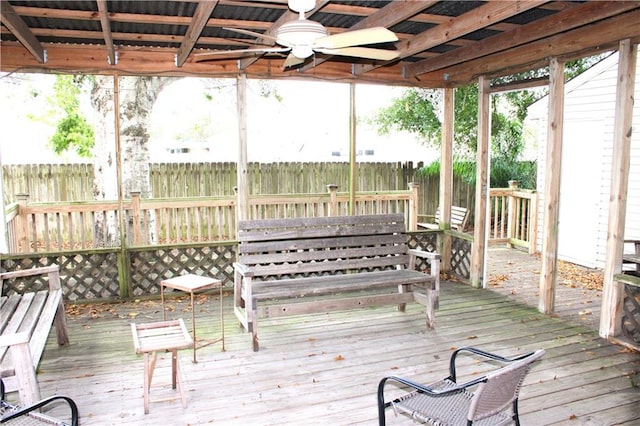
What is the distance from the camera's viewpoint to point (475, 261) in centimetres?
629

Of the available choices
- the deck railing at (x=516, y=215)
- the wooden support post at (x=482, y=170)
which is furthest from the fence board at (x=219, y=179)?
the wooden support post at (x=482, y=170)

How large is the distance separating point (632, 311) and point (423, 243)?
112 inches

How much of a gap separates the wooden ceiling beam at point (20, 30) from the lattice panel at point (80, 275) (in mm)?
2087

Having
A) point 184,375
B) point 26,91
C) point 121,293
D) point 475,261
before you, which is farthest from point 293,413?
point 26,91

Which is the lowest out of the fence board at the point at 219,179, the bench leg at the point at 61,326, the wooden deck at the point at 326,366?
the wooden deck at the point at 326,366

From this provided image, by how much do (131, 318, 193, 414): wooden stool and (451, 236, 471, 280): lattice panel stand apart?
13.6 ft

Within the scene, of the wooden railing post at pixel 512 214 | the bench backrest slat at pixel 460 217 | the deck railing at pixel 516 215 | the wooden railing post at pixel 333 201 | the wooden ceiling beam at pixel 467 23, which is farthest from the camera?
the wooden railing post at pixel 512 214

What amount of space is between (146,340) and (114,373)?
832 mm

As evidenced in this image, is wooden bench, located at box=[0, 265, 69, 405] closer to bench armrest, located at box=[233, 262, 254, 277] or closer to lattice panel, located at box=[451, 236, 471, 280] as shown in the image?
bench armrest, located at box=[233, 262, 254, 277]

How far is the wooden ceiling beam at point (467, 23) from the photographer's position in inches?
138

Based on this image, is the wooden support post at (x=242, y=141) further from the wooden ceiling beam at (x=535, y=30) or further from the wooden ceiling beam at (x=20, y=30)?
the wooden ceiling beam at (x=535, y=30)

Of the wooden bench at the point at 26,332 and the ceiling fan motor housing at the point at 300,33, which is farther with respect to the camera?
the ceiling fan motor housing at the point at 300,33

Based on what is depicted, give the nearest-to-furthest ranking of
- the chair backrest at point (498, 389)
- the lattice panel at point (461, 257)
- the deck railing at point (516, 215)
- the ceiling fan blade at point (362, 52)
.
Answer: the chair backrest at point (498, 389)
the ceiling fan blade at point (362, 52)
the lattice panel at point (461, 257)
the deck railing at point (516, 215)

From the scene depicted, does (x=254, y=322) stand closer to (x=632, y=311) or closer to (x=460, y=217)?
(x=632, y=311)
